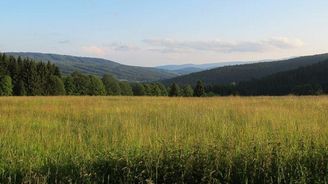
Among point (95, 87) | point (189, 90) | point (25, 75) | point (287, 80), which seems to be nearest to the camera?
point (25, 75)

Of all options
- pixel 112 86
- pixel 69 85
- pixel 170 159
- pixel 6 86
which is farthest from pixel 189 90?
pixel 170 159

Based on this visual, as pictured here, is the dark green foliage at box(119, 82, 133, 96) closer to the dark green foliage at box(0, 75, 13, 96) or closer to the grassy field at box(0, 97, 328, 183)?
the dark green foliage at box(0, 75, 13, 96)

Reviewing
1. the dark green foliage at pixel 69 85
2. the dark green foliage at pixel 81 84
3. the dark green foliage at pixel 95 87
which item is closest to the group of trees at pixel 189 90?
the dark green foliage at pixel 95 87

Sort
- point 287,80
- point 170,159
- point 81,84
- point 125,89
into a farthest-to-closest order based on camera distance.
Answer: point 287,80 → point 125,89 → point 81,84 → point 170,159

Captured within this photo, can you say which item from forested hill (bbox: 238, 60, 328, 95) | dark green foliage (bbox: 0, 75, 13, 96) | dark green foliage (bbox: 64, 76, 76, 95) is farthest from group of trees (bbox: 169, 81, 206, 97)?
dark green foliage (bbox: 0, 75, 13, 96)

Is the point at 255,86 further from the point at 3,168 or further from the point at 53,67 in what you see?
the point at 3,168

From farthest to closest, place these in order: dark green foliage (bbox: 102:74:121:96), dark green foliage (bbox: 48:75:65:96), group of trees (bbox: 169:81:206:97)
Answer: dark green foliage (bbox: 102:74:121:96) → group of trees (bbox: 169:81:206:97) → dark green foliage (bbox: 48:75:65:96)

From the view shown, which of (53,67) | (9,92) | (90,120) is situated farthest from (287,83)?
(90,120)

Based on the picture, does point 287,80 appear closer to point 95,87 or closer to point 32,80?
point 95,87

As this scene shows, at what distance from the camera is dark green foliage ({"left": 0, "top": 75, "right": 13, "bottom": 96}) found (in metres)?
67.4

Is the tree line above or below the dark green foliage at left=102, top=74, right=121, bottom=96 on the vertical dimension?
above

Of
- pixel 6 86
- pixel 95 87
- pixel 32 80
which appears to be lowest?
pixel 95 87

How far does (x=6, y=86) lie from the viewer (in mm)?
68188

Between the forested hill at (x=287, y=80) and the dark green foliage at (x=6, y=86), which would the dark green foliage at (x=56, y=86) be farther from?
the forested hill at (x=287, y=80)
